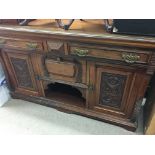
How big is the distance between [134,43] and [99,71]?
1.05 ft

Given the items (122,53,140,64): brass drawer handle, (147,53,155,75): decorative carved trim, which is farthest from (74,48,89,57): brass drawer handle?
(147,53,155,75): decorative carved trim

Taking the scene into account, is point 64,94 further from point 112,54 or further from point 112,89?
point 112,54

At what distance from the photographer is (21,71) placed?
4.74ft

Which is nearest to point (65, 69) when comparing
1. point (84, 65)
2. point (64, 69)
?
point (64, 69)

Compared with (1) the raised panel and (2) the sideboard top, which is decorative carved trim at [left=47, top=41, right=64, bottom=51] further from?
(1) the raised panel

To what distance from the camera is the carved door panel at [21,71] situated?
1.33 meters

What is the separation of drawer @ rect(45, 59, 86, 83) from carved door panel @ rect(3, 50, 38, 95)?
182 millimetres

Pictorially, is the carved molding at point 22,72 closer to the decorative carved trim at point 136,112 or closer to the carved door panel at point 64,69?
the carved door panel at point 64,69

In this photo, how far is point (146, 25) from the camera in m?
0.90

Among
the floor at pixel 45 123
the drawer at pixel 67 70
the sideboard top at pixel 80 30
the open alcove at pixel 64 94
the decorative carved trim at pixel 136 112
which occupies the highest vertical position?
the sideboard top at pixel 80 30

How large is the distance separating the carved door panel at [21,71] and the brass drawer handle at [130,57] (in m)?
0.72

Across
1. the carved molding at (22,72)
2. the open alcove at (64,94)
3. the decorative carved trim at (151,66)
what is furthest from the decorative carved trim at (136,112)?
the carved molding at (22,72)
